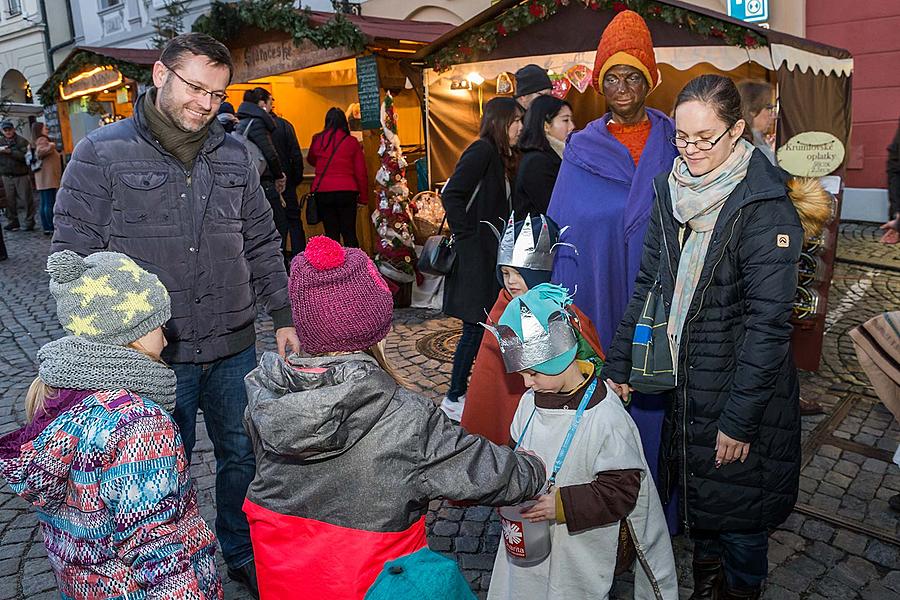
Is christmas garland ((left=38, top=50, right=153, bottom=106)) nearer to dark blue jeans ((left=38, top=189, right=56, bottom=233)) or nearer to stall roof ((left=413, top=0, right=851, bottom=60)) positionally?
dark blue jeans ((left=38, top=189, right=56, bottom=233))

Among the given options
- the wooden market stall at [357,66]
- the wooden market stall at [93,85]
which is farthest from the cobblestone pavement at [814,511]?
the wooden market stall at [93,85]

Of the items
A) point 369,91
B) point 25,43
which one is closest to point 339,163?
point 369,91

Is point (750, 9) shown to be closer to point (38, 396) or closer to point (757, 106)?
point (757, 106)

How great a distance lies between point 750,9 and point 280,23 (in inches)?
283

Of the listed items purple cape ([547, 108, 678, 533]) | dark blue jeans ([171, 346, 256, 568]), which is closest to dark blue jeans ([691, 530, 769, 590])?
purple cape ([547, 108, 678, 533])

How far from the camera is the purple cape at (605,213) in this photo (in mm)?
3082

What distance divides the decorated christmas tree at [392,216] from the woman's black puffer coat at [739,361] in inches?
199

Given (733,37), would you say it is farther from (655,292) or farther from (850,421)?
(655,292)

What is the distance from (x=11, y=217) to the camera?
16.0m

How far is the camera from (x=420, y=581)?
47.7 inches

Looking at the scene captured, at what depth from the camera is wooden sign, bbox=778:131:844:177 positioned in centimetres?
496

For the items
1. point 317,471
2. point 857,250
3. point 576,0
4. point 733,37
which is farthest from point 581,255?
point 857,250

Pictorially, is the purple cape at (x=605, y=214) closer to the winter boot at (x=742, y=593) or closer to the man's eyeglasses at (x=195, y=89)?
the winter boot at (x=742, y=593)

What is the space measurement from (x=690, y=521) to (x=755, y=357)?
0.68 m
